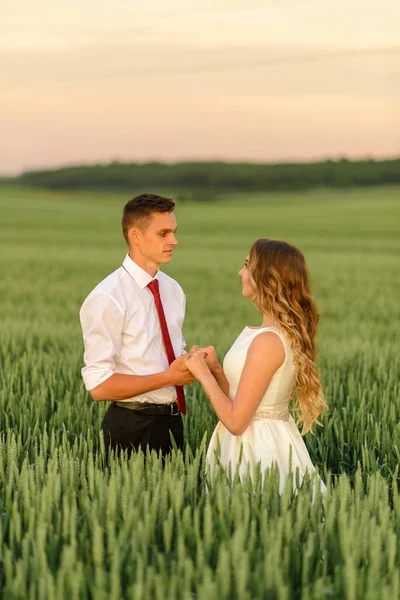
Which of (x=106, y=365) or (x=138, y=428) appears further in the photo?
(x=138, y=428)

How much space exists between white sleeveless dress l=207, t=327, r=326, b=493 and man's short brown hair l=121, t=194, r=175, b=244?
79cm

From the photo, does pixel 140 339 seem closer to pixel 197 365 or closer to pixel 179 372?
pixel 179 372

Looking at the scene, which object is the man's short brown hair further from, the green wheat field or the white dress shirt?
the green wheat field

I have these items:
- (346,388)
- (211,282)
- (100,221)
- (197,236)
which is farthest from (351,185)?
(346,388)

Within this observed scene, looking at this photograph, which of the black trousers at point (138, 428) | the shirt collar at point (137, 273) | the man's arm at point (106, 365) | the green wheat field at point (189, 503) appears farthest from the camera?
the black trousers at point (138, 428)

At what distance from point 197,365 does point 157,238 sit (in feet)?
2.42

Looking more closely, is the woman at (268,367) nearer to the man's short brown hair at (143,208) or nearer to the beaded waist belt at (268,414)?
the beaded waist belt at (268,414)

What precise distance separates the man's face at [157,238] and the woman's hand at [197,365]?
608 mm

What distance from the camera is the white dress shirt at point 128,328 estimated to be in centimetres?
423

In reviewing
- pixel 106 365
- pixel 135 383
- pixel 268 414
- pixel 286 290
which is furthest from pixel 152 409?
pixel 286 290

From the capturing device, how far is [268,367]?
391 centimetres

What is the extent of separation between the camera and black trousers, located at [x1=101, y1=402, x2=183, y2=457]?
4.48m

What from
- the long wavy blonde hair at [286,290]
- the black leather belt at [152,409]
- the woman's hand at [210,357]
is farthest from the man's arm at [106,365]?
the long wavy blonde hair at [286,290]

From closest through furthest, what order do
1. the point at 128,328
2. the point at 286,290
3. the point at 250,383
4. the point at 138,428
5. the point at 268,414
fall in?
1. the point at 250,383
2. the point at 286,290
3. the point at 268,414
4. the point at 128,328
5. the point at 138,428
